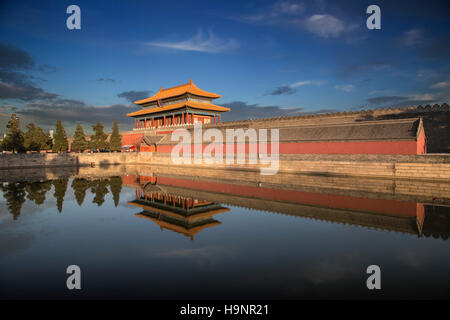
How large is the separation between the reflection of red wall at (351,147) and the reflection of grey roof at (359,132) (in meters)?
0.41

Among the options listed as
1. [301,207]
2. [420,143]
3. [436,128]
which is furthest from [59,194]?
[436,128]

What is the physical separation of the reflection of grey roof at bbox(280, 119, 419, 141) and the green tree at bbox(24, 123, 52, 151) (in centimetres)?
3301

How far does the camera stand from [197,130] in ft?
133

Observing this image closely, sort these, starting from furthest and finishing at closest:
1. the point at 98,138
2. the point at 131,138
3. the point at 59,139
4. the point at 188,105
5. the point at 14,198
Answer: the point at 131,138, the point at 188,105, the point at 98,138, the point at 59,139, the point at 14,198

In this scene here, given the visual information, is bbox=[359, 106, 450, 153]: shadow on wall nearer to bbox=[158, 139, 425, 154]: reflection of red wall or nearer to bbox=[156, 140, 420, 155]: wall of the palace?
bbox=[158, 139, 425, 154]: reflection of red wall

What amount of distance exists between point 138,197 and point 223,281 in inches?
429

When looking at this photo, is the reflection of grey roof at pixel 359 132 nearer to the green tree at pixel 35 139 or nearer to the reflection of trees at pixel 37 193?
the reflection of trees at pixel 37 193

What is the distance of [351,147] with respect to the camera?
23.8 metres

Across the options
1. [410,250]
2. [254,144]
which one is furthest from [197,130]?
[410,250]

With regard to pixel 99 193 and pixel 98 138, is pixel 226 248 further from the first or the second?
pixel 98 138

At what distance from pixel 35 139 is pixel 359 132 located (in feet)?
132

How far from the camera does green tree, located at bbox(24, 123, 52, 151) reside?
36531 millimetres

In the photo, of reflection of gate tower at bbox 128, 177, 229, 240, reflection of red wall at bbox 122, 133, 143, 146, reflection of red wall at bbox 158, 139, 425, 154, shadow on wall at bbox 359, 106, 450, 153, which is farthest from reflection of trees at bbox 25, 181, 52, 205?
reflection of red wall at bbox 122, 133, 143, 146
